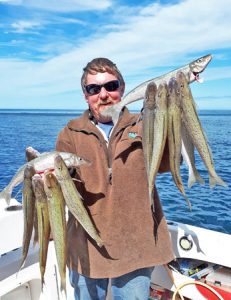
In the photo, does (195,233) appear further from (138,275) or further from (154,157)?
(154,157)

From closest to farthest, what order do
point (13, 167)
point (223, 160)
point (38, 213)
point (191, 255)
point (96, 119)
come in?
point (38, 213), point (96, 119), point (191, 255), point (223, 160), point (13, 167)

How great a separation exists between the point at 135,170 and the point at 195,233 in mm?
1776

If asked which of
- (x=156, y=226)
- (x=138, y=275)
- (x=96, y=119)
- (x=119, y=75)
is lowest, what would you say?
(x=138, y=275)

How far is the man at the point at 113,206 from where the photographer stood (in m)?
3.17

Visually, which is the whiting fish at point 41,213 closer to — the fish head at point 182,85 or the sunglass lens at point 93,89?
the sunglass lens at point 93,89

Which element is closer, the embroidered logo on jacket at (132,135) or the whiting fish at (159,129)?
the whiting fish at (159,129)

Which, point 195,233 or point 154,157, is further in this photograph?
point 195,233

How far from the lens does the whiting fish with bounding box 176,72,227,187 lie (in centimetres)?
239

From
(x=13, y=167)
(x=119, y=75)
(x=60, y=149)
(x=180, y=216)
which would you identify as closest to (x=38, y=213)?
(x=60, y=149)

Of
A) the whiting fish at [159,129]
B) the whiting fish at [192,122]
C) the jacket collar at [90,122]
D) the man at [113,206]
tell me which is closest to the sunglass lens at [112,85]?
the man at [113,206]

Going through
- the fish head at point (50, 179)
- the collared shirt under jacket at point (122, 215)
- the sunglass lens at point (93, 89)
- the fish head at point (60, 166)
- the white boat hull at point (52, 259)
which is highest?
the sunglass lens at point (93, 89)

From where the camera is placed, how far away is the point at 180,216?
1202cm

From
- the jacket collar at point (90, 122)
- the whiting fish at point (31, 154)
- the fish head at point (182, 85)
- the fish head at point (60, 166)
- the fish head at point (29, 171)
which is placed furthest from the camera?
the jacket collar at point (90, 122)

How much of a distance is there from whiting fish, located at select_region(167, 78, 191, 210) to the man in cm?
41
